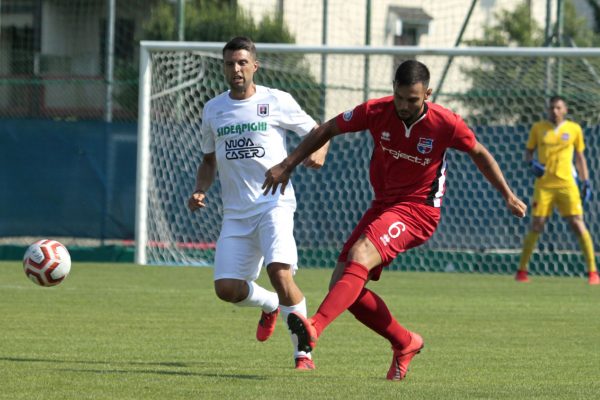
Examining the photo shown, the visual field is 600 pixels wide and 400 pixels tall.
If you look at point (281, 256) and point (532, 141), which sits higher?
point (532, 141)

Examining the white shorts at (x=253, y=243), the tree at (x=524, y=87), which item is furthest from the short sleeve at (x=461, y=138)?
the tree at (x=524, y=87)

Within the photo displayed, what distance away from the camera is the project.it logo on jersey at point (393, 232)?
22.4 ft

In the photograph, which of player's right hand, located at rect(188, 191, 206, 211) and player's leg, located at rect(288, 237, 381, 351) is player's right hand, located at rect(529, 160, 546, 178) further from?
player's leg, located at rect(288, 237, 381, 351)

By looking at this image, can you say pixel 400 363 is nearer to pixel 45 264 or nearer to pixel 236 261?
pixel 236 261

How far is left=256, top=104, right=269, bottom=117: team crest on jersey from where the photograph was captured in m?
8.20

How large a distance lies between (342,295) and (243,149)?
1.87m

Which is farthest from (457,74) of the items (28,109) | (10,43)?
(10,43)

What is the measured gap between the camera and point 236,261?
26.5 ft

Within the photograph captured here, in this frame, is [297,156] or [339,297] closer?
[339,297]

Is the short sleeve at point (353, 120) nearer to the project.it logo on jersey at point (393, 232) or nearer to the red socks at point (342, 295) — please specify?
the project.it logo on jersey at point (393, 232)

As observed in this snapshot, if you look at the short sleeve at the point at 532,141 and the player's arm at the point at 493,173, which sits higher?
the player's arm at the point at 493,173

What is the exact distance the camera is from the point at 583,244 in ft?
49.8

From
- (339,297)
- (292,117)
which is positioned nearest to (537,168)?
(292,117)

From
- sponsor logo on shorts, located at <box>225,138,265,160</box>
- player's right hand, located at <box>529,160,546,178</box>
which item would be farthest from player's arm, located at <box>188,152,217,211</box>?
player's right hand, located at <box>529,160,546,178</box>
